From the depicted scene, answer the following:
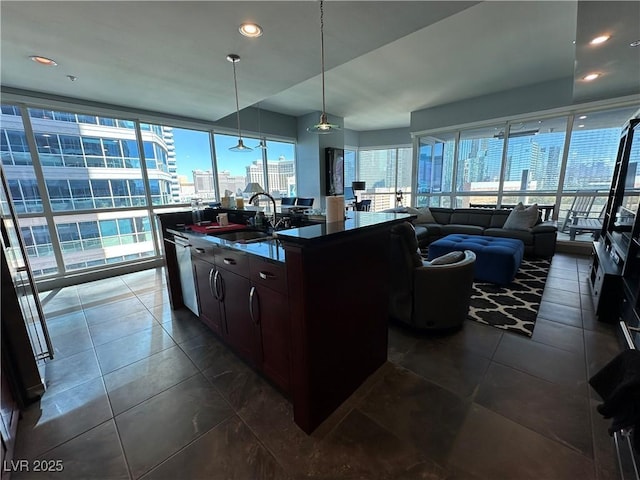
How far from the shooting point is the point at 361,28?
2.18 m

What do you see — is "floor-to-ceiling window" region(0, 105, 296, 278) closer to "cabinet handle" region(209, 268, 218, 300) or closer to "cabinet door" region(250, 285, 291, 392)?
"cabinet handle" region(209, 268, 218, 300)

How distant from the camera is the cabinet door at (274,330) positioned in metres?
1.46

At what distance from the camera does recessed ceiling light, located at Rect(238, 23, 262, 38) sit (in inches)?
83.7

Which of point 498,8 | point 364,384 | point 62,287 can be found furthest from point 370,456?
point 62,287

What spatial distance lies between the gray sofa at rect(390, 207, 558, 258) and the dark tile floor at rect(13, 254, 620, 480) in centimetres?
224

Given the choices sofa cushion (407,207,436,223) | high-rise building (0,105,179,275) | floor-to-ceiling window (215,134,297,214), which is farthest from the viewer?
floor-to-ceiling window (215,134,297,214)

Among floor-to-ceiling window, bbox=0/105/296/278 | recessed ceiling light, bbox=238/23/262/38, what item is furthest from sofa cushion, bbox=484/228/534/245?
recessed ceiling light, bbox=238/23/262/38

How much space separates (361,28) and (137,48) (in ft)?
6.81

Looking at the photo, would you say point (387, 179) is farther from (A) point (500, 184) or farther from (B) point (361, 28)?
(B) point (361, 28)

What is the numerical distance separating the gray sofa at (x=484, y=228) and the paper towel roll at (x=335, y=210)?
280cm

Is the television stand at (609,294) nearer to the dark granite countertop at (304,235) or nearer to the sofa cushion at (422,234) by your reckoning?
the dark granite countertop at (304,235)

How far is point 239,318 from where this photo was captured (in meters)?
1.86

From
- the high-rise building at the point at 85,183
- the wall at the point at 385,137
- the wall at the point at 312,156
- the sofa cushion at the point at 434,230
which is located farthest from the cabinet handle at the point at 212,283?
the wall at the point at 385,137

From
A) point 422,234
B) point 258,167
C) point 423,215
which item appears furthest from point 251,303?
point 258,167
